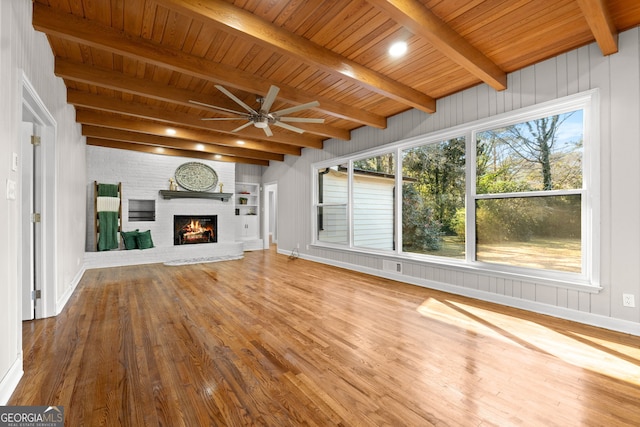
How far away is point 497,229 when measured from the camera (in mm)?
3697

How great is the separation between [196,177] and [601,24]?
8025mm

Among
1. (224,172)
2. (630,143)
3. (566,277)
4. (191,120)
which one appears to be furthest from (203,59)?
(224,172)

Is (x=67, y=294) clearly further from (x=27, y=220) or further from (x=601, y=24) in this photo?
(x=601, y=24)

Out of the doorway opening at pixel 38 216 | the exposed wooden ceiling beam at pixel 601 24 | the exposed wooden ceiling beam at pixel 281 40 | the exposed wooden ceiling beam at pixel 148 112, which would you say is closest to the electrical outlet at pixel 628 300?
the exposed wooden ceiling beam at pixel 601 24

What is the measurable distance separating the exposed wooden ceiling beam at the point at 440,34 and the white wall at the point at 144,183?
694cm

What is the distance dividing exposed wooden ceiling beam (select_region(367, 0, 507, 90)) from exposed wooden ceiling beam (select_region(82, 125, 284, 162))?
500cm

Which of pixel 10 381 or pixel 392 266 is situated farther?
pixel 392 266

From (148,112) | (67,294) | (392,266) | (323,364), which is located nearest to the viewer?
(323,364)

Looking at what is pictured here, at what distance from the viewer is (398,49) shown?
9.92 feet

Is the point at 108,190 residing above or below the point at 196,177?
below

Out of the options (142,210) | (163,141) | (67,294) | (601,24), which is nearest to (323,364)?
(601,24)

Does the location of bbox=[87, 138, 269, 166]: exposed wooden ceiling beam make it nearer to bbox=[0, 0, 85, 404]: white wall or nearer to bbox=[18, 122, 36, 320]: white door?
bbox=[0, 0, 85, 404]: white wall

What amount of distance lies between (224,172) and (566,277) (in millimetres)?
7855

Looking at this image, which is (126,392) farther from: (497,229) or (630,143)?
→ (630,143)
